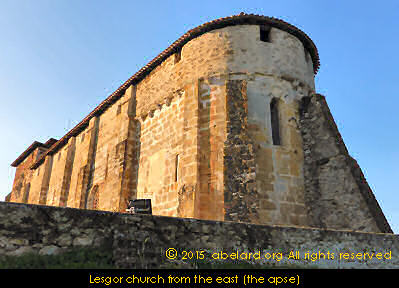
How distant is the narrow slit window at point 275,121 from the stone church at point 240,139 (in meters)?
0.03

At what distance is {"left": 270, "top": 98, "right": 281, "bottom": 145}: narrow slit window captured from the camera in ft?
35.3

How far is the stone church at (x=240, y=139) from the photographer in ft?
31.6

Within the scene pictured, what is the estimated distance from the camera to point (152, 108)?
44.4 feet

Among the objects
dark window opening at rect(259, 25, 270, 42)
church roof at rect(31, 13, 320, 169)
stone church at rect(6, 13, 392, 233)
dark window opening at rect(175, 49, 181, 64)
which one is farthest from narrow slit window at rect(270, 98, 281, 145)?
dark window opening at rect(175, 49, 181, 64)

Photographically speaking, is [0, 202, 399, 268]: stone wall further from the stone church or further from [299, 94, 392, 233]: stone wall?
the stone church

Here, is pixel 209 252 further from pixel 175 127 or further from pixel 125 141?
pixel 125 141

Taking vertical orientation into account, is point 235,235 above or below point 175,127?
below

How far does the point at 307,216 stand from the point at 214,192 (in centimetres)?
274

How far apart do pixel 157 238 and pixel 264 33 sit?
9.16m

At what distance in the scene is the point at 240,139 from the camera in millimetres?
10180

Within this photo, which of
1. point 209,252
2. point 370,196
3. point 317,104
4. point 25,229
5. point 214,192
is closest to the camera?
point 25,229
